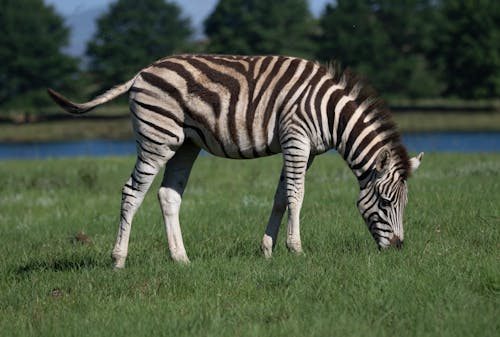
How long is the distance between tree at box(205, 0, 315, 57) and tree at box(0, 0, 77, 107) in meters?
16.2

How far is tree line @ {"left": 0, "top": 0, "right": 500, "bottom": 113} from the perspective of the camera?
71.0 metres

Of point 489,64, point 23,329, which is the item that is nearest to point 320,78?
point 23,329

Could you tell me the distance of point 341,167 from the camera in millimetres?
19203

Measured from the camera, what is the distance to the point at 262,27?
84.9m

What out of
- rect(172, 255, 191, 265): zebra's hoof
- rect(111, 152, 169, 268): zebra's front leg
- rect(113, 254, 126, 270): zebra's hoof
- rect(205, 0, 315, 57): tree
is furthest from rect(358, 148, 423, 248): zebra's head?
rect(205, 0, 315, 57): tree

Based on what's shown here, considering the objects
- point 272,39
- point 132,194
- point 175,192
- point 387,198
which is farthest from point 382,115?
point 272,39

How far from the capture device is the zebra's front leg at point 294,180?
8.18 meters

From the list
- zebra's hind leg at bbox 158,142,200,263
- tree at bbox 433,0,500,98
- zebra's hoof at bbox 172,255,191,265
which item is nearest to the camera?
zebra's hoof at bbox 172,255,191,265

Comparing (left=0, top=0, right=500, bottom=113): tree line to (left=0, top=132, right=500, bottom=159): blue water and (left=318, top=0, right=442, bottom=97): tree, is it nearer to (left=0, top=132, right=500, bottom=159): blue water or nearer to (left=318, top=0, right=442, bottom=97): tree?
(left=318, top=0, right=442, bottom=97): tree

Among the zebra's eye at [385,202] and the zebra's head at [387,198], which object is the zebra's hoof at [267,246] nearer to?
the zebra's head at [387,198]

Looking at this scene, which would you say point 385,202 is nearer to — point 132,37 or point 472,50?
point 472,50

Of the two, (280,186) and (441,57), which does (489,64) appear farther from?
(280,186)

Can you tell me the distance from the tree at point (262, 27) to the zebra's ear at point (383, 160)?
71.9 meters

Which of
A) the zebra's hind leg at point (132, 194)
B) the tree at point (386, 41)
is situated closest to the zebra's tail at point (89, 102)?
the zebra's hind leg at point (132, 194)
